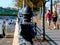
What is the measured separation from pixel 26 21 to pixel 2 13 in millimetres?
91151

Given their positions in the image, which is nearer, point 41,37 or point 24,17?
point 24,17

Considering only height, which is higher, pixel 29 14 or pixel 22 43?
pixel 29 14

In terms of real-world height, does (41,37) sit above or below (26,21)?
below

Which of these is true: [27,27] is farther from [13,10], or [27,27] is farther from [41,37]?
[13,10]

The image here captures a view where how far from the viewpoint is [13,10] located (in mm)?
93625

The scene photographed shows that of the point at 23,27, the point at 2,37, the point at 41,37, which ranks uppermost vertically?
the point at 23,27

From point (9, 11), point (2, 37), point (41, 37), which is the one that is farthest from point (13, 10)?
point (41, 37)

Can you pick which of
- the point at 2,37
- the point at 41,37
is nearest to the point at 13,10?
the point at 2,37

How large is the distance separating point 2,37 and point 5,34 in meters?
2.22

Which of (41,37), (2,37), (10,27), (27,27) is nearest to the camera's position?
(27,27)

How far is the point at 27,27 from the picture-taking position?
7684 millimetres

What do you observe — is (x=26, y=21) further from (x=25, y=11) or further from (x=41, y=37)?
(x=41, y=37)

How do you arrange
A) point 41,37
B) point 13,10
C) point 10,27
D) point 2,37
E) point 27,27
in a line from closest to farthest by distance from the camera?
1. point 27,27
2. point 41,37
3. point 10,27
4. point 2,37
5. point 13,10

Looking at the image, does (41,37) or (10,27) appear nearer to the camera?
(41,37)
